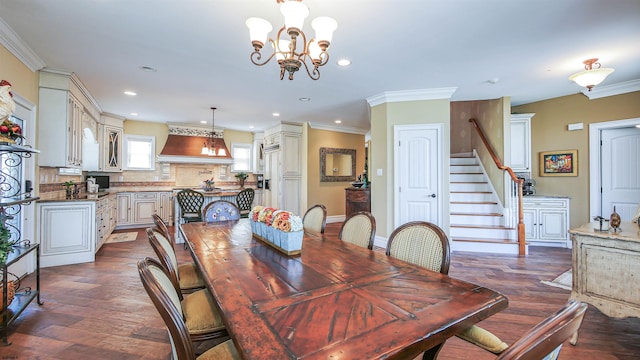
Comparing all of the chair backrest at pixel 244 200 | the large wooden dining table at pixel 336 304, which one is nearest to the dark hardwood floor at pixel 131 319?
the large wooden dining table at pixel 336 304

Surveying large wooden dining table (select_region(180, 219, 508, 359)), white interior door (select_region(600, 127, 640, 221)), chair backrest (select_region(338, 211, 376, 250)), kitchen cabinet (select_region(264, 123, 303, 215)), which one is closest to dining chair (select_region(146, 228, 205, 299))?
large wooden dining table (select_region(180, 219, 508, 359))

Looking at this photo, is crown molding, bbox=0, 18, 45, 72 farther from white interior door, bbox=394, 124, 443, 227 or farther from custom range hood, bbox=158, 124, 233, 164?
white interior door, bbox=394, 124, 443, 227

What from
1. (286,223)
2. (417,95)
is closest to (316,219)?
(286,223)

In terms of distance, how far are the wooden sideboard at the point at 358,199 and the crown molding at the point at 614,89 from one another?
3815 millimetres

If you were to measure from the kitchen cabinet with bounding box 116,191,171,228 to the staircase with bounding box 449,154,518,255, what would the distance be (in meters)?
6.37

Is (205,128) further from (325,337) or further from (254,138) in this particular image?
(325,337)

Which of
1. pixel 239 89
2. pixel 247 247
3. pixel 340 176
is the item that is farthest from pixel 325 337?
pixel 340 176

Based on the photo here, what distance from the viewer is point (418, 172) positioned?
4453 millimetres

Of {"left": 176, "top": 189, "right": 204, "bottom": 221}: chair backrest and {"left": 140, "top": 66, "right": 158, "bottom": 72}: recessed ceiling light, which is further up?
{"left": 140, "top": 66, "right": 158, "bottom": 72}: recessed ceiling light

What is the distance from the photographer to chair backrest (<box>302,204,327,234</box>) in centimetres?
256

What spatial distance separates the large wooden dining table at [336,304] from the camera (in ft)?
2.68

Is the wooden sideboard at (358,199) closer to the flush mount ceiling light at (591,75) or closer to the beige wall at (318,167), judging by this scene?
the beige wall at (318,167)

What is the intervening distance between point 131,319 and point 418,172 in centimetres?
408

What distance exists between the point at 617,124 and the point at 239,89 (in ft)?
19.5
